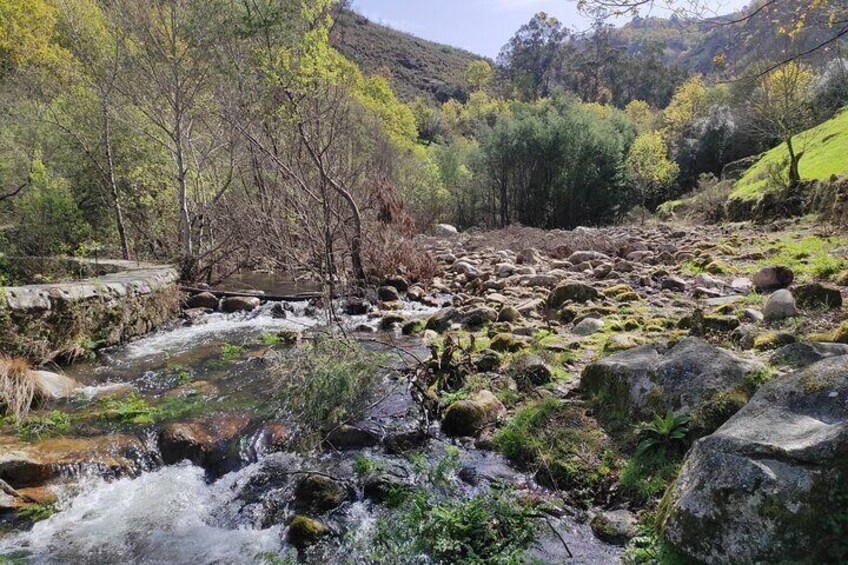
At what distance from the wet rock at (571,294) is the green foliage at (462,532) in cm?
582

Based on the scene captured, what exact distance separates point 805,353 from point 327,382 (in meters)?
4.13

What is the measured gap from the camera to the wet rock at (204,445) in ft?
15.3

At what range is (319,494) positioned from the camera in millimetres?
3922

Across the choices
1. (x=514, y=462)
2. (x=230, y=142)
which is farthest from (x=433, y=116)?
(x=514, y=462)

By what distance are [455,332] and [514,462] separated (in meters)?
3.58

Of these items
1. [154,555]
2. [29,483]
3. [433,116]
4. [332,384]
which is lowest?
[154,555]

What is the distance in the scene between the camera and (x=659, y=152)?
123 ft

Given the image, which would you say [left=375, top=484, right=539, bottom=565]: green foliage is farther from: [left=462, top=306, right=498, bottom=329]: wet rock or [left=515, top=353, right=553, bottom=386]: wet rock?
[left=462, top=306, right=498, bottom=329]: wet rock

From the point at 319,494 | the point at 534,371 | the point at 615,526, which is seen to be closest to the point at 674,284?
the point at 534,371

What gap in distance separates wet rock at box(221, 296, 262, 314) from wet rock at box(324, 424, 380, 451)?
6108 mm

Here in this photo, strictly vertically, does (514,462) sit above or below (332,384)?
below

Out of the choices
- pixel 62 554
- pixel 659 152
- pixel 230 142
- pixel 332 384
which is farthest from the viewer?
pixel 659 152

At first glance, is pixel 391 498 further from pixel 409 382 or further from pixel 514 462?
pixel 409 382

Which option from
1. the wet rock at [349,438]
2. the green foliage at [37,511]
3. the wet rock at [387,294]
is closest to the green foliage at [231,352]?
the wet rock at [349,438]
